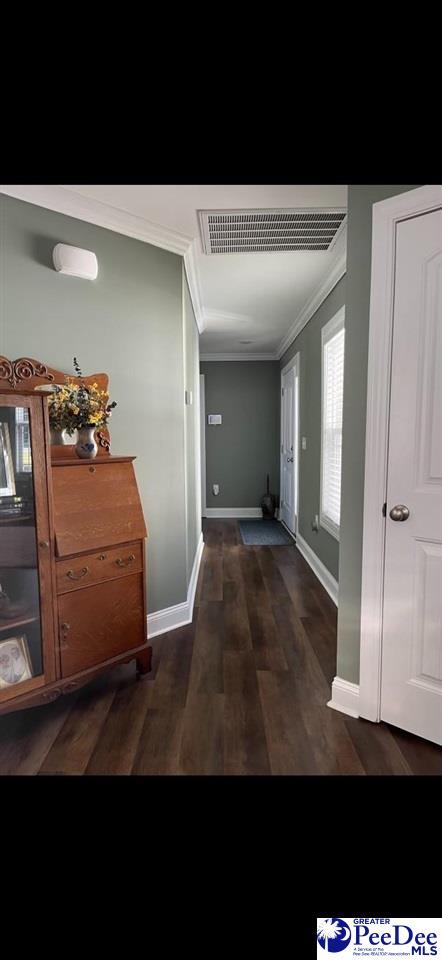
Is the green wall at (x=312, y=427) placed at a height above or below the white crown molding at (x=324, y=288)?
below

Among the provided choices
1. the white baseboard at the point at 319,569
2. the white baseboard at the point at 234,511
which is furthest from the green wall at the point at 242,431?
the white baseboard at the point at 319,569

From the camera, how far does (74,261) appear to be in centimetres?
205

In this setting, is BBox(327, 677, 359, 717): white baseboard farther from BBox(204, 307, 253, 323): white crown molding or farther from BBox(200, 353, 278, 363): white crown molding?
BBox(200, 353, 278, 363): white crown molding

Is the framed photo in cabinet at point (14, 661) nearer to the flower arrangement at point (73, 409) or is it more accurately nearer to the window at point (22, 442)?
the window at point (22, 442)

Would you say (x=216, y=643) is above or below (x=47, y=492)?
below

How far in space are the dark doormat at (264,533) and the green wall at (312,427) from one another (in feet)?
1.30

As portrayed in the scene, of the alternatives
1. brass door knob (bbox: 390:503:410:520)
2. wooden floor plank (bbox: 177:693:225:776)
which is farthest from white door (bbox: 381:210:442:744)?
wooden floor plank (bbox: 177:693:225:776)

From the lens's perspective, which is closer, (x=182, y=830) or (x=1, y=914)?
(x=1, y=914)

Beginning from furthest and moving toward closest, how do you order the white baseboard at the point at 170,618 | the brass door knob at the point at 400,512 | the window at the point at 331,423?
the window at the point at 331,423 < the white baseboard at the point at 170,618 < the brass door knob at the point at 400,512

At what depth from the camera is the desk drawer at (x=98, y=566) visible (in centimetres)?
183
